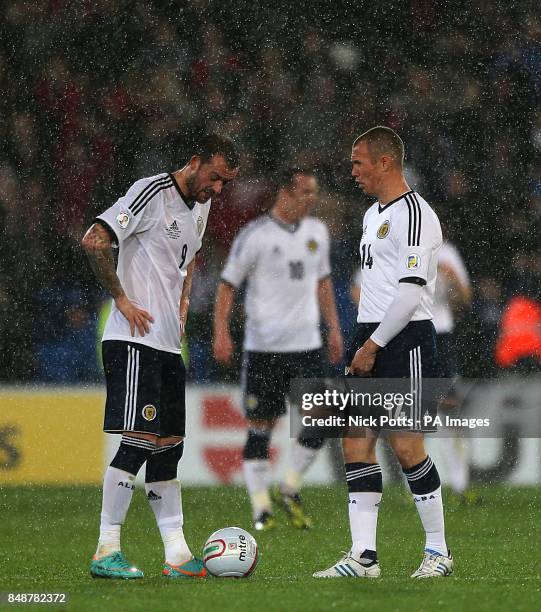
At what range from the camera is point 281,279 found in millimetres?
7445

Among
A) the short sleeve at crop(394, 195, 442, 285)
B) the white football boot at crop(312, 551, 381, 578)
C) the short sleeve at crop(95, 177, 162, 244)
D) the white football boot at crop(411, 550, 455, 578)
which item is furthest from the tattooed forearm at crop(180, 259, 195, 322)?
the white football boot at crop(411, 550, 455, 578)

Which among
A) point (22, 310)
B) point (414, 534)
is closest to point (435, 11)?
point (22, 310)

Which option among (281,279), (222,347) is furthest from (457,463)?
(222,347)

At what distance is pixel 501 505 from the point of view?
7.68 metres

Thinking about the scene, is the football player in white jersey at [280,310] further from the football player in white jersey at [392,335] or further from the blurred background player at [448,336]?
the football player in white jersey at [392,335]

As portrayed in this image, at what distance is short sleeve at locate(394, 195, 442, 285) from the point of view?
4.73m

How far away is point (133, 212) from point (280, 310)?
2.54 metres

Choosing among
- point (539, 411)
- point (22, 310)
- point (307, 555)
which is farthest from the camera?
point (22, 310)

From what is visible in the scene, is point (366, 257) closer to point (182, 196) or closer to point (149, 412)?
point (182, 196)

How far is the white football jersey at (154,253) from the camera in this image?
4.92 meters

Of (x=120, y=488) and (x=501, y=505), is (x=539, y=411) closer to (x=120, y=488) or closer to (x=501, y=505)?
(x=501, y=505)

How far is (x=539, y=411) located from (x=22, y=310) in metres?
3.47

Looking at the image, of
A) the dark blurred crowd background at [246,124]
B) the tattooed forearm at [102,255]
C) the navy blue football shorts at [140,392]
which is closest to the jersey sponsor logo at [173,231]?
the tattooed forearm at [102,255]

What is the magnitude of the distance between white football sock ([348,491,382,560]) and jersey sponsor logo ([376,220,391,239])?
869 mm
